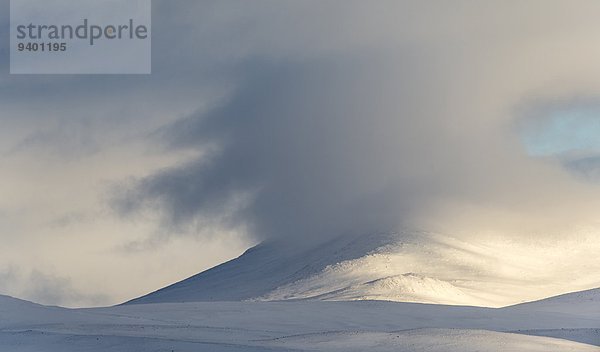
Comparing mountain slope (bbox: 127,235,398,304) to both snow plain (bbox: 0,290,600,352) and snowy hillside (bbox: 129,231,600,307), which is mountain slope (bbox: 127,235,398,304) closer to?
snowy hillside (bbox: 129,231,600,307)

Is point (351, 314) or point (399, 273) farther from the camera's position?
point (399, 273)

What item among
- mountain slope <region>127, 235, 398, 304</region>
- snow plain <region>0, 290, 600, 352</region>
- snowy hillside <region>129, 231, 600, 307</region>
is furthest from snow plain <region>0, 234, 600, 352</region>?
mountain slope <region>127, 235, 398, 304</region>

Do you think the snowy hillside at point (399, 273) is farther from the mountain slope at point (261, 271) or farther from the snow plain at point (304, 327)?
the snow plain at point (304, 327)

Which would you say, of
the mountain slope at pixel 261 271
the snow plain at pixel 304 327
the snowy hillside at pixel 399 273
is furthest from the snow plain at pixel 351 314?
the mountain slope at pixel 261 271

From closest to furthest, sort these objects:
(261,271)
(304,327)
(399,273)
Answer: (304,327) → (399,273) → (261,271)

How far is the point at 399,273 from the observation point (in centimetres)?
12275

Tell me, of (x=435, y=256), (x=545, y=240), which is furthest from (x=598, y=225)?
(x=435, y=256)

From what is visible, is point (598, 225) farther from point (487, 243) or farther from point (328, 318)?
point (328, 318)

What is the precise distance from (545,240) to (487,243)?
9940 mm

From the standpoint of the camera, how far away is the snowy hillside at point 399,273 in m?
108

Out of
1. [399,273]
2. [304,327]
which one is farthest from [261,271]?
[304,327]

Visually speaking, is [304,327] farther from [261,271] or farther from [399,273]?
[261,271]

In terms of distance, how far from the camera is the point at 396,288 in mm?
104375

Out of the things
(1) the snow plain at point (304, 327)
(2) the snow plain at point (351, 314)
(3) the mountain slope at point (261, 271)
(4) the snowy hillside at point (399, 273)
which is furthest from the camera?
(3) the mountain slope at point (261, 271)
